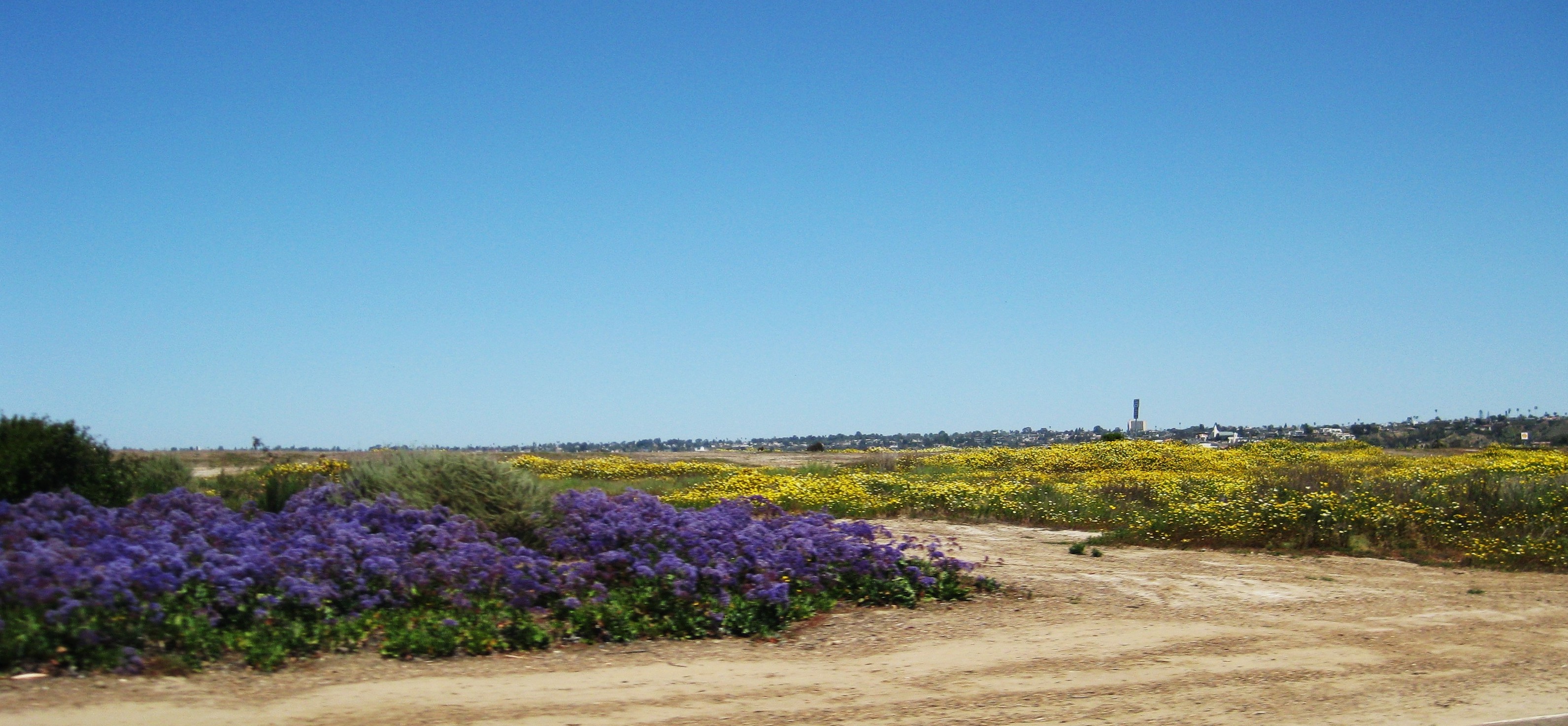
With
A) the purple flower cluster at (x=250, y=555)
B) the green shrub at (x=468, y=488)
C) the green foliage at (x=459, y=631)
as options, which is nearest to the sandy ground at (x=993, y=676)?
the green foliage at (x=459, y=631)

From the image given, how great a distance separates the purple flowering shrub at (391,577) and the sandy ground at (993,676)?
0.26 meters

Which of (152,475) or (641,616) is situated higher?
(152,475)

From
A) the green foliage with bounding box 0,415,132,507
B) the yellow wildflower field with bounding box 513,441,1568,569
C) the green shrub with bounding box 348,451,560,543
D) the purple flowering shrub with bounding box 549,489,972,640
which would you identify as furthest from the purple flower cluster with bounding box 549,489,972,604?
the yellow wildflower field with bounding box 513,441,1568,569

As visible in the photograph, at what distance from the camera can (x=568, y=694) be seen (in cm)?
712

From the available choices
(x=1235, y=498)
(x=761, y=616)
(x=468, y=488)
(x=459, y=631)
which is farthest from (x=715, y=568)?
(x=1235, y=498)

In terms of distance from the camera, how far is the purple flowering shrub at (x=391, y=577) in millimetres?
7363

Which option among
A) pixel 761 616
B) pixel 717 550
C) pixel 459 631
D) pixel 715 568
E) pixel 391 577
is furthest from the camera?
pixel 717 550

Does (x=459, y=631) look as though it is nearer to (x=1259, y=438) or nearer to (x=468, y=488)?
(x=468, y=488)

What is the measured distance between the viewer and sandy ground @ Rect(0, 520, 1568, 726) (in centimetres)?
670

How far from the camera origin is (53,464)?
10.9m

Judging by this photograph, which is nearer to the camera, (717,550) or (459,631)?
(459,631)

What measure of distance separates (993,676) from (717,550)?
2.96 meters

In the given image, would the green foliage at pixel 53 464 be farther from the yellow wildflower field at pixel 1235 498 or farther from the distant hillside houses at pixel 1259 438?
the distant hillside houses at pixel 1259 438

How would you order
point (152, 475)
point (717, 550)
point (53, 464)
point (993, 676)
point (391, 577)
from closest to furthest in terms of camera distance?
point (993, 676) < point (391, 577) < point (717, 550) < point (53, 464) < point (152, 475)
